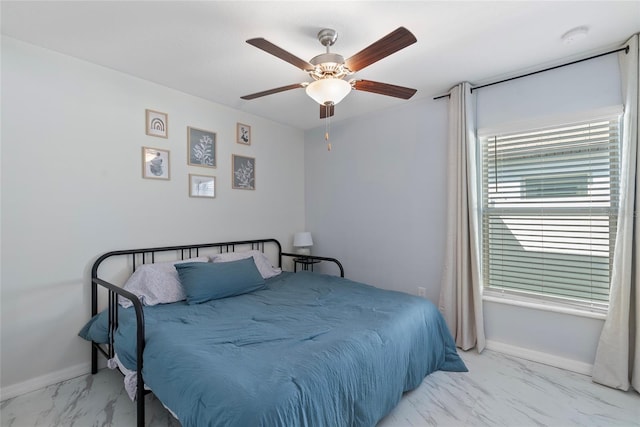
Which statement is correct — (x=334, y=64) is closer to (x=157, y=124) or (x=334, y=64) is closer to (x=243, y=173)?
(x=157, y=124)

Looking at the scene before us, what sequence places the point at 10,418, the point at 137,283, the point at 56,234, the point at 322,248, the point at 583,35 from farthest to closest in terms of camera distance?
the point at 322,248
the point at 137,283
the point at 56,234
the point at 583,35
the point at 10,418

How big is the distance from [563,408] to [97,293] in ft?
11.1

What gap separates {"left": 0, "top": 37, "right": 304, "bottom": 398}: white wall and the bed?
174 millimetres

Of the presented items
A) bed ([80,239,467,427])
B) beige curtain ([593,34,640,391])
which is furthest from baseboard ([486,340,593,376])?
bed ([80,239,467,427])

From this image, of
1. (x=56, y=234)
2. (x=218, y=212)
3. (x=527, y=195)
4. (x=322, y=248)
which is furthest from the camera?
(x=322, y=248)

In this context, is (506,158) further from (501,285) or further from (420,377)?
(420,377)

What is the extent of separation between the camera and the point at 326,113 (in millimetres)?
2229

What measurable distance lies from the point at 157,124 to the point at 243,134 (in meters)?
0.92

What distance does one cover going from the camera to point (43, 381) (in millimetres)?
2111

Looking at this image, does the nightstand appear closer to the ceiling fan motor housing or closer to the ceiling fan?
the ceiling fan

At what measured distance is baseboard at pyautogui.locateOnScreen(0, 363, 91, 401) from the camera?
6.51ft

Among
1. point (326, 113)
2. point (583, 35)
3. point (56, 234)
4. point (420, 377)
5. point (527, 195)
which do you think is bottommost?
point (420, 377)

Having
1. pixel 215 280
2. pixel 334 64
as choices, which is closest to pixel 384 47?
pixel 334 64

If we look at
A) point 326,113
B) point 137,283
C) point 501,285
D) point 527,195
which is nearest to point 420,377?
point 501,285
